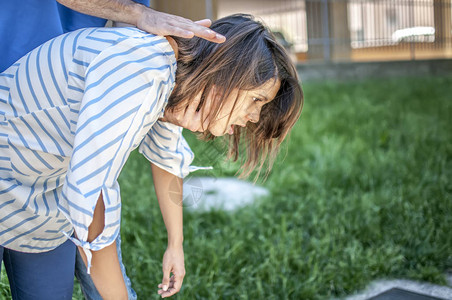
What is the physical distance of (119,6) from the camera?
144 cm

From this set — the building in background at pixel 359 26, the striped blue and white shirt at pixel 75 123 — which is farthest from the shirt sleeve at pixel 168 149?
the building in background at pixel 359 26

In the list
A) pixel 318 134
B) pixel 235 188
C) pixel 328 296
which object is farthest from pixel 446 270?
pixel 318 134

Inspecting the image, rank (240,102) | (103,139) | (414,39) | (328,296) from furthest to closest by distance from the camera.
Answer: (414,39) < (328,296) < (240,102) < (103,139)

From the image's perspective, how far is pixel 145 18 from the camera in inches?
53.6

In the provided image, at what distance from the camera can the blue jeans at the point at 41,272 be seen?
1631 millimetres

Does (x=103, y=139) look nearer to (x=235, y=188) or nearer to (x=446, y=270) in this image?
(x=446, y=270)

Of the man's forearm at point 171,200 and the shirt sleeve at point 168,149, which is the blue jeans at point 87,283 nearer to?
the man's forearm at point 171,200

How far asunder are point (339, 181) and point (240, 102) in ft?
8.67

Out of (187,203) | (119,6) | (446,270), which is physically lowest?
(446,270)

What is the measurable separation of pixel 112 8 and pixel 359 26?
12.1m

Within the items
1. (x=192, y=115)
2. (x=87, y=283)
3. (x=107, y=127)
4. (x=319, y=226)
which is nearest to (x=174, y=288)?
(x=87, y=283)

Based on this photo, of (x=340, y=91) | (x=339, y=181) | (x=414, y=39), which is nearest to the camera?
(x=339, y=181)

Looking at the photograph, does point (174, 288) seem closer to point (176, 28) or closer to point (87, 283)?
point (87, 283)

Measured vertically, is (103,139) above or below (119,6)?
below
